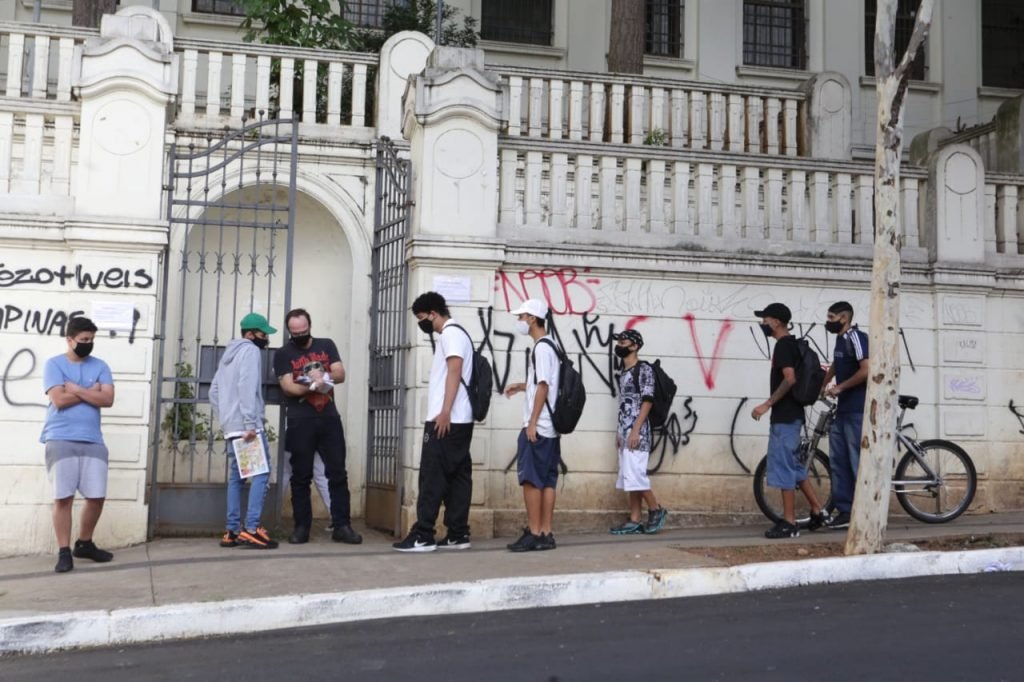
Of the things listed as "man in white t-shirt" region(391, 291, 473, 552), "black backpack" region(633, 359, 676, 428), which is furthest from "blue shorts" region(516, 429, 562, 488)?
"black backpack" region(633, 359, 676, 428)

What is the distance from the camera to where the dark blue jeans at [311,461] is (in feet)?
29.6

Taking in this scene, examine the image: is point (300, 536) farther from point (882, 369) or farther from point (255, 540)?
point (882, 369)

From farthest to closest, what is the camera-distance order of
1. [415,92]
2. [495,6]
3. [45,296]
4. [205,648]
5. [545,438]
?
[495,6] → [415,92] → [45,296] → [545,438] → [205,648]

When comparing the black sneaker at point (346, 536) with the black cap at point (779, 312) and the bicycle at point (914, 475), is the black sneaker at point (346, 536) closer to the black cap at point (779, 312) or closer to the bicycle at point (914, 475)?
the bicycle at point (914, 475)

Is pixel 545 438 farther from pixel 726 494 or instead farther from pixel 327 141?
pixel 327 141

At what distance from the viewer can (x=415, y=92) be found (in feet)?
31.1

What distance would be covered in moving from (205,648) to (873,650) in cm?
335

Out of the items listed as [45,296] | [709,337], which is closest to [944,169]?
[709,337]

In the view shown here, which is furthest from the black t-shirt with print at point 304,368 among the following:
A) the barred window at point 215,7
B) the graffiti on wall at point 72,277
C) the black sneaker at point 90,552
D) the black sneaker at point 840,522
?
Answer: the barred window at point 215,7

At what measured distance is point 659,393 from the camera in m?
9.24

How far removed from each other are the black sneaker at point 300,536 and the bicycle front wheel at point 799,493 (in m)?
3.83

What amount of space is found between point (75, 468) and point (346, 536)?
2.19 m

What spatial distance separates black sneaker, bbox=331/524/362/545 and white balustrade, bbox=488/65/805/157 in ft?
16.2

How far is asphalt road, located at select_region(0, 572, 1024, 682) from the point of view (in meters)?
5.07
